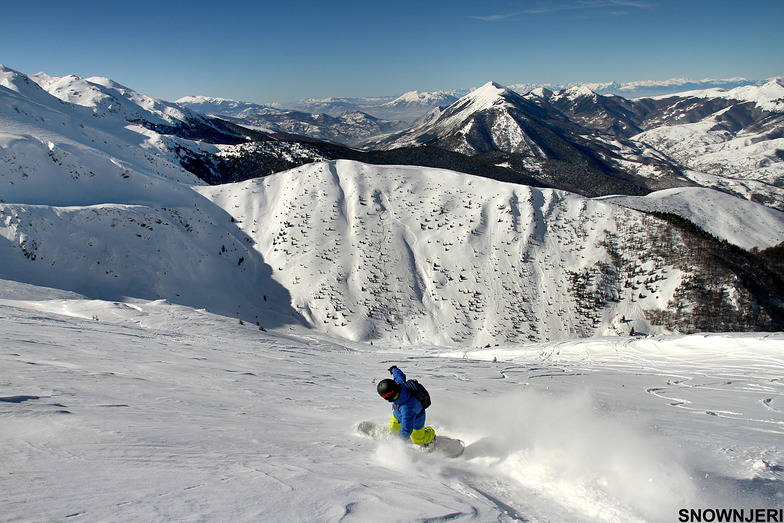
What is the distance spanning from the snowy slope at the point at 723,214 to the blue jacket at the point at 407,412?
63131 mm

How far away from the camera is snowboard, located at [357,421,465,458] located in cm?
580

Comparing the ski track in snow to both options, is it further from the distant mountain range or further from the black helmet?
the distant mountain range

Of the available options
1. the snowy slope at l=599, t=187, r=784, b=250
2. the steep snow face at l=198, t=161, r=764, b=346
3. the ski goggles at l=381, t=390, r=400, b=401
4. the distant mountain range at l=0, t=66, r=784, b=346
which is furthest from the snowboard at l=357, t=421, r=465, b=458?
the snowy slope at l=599, t=187, r=784, b=250

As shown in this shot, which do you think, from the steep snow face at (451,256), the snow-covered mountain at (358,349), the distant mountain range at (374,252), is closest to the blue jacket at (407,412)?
the snow-covered mountain at (358,349)

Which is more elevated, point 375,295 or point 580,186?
point 580,186

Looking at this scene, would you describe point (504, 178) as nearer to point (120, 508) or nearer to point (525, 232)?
point (525, 232)

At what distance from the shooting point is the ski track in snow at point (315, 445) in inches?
135

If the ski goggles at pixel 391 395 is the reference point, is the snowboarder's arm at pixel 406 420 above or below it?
Result: below

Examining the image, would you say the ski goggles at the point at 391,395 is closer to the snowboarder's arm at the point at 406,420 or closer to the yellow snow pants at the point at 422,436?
the snowboarder's arm at the point at 406,420

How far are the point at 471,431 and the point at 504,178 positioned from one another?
13138 cm

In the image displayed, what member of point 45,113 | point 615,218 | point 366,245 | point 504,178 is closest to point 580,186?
point 504,178

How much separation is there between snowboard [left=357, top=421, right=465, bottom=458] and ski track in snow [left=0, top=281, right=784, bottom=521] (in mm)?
148

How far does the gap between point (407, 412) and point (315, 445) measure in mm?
1472

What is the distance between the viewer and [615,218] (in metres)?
37.7
